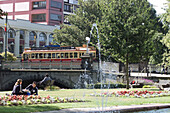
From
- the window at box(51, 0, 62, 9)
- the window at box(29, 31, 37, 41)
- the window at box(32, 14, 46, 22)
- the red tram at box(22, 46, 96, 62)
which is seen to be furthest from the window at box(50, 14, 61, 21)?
the red tram at box(22, 46, 96, 62)

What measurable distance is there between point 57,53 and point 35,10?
36.7m

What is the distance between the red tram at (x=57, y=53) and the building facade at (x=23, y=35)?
60.5 feet

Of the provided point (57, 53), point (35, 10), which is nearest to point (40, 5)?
point (35, 10)

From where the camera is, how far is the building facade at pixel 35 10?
7731 centimetres

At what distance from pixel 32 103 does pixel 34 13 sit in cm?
6465

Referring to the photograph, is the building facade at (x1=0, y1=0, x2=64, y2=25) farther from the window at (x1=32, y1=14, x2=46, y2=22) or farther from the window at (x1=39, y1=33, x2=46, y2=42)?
the window at (x1=39, y1=33, x2=46, y2=42)

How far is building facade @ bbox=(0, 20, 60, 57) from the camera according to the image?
64625mm

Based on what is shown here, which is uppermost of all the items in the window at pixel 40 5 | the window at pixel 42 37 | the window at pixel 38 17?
the window at pixel 40 5

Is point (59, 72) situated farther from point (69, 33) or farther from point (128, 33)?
point (69, 33)

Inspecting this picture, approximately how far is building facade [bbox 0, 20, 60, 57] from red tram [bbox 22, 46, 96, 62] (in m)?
18.4

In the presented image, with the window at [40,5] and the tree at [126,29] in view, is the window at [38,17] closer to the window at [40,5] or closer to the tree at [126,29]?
the window at [40,5]

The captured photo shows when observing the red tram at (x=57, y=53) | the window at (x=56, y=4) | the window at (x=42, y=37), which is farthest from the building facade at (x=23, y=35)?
the red tram at (x=57, y=53)

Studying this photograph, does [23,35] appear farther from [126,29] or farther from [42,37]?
[126,29]

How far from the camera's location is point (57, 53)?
142ft
